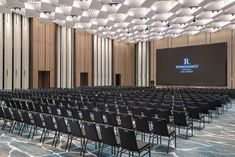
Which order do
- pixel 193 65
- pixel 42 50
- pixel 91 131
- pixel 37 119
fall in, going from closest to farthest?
pixel 91 131 < pixel 37 119 < pixel 42 50 < pixel 193 65

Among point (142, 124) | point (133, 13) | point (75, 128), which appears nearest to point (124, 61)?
point (133, 13)

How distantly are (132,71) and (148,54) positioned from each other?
3566mm

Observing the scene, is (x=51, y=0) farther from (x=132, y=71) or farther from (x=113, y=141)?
(x=132, y=71)

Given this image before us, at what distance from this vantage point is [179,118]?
246 inches

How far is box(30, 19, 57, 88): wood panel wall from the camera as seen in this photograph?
65.3ft

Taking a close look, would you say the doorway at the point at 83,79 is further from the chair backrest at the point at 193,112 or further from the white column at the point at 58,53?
the chair backrest at the point at 193,112

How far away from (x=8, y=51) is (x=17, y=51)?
0.84 meters

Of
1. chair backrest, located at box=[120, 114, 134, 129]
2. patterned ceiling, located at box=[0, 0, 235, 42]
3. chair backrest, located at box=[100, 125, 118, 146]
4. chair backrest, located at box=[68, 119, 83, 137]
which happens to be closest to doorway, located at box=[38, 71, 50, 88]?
patterned ceiling, located at box=[0, 0, 235, 42]

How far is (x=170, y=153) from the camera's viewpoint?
16.1ft

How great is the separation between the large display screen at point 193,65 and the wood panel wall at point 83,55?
8.18 m

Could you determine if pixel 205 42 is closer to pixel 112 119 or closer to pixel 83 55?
pixel 83 55

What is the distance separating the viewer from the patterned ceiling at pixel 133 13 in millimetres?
14445

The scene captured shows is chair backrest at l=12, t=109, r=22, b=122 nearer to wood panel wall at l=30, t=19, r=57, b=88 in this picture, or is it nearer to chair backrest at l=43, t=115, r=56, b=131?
chair backrest at l=43, t=115, r=56, b=131

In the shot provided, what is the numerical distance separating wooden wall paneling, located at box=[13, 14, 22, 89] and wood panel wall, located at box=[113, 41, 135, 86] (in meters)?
13.5
